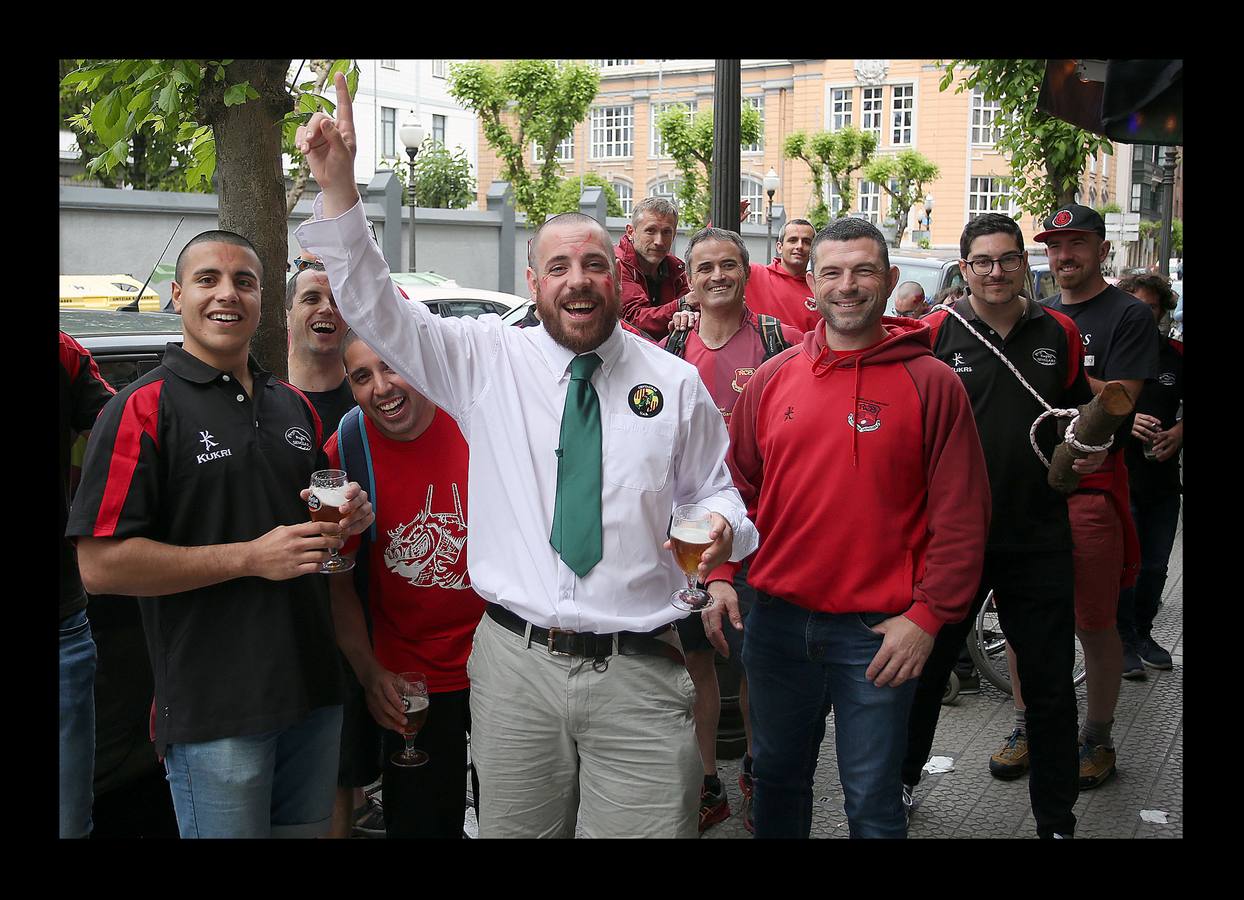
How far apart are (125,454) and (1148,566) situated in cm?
579

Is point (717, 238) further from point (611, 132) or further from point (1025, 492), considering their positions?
point (611, 132)

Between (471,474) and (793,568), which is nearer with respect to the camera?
(471,474)

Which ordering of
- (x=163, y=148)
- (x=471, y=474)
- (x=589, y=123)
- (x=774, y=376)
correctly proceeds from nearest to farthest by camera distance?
(x=471, y=474)
(x=774, y=376)
(x=163, y=148)
(x=589, y=123)

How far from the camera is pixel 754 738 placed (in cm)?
372

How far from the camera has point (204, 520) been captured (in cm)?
283

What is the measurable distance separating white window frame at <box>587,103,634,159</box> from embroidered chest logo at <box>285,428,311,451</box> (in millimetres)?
61959

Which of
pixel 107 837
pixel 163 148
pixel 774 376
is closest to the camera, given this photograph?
pixel 774 376

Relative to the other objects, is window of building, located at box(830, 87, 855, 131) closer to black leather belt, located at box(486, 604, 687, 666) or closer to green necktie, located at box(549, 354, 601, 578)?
green necktie, located at box(549, 354, 601, 578)

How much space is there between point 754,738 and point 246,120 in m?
3.27

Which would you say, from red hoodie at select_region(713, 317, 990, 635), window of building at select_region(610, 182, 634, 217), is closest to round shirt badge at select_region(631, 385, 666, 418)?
red hoodie at select_region(713, 317, 990, 635)

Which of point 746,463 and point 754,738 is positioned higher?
point 746,463

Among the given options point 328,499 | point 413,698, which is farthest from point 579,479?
point 413,698
